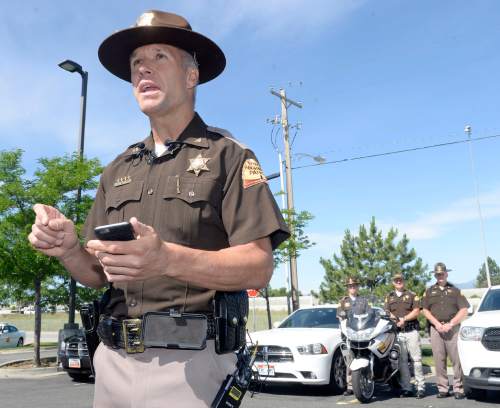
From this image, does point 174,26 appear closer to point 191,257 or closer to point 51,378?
point 191,257

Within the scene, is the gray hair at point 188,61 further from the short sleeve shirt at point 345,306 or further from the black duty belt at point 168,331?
the short sleeve shirt at point 345,306

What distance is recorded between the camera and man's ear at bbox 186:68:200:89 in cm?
218

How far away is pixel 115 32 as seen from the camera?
2.17 metres

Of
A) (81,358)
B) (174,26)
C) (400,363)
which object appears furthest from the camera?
(81,358)

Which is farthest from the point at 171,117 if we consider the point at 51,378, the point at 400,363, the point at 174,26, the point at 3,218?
the point at 3,218

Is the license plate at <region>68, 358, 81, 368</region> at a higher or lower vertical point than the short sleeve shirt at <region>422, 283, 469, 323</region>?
lower

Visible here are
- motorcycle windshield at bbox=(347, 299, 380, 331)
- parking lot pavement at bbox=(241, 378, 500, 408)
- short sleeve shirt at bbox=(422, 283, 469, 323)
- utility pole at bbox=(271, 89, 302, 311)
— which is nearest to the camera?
parking lot pavement at bbox=(241, 378, 500, 408)

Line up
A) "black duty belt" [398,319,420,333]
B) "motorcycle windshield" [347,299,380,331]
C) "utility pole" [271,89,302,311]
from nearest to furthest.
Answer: "motorcycle windshield" [347,299,380,331]
"black duty belt" [398,319,420,333]
"utility pole" [271,89,302,311]

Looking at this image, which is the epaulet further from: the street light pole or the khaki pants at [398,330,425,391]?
the street light pole

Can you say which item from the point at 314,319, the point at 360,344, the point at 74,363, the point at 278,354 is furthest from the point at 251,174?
the point at 74,363

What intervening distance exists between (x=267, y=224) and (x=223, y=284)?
9.9 inches

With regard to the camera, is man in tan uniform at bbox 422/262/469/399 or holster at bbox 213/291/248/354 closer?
holster at bbox 213/291/248/354

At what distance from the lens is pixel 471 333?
8.86m

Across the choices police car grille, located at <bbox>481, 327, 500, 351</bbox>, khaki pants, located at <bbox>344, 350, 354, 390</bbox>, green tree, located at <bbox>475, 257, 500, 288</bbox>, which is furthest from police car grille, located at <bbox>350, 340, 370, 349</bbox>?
green tree, located at <bbox>475, 257, 500, 288</bbox>
